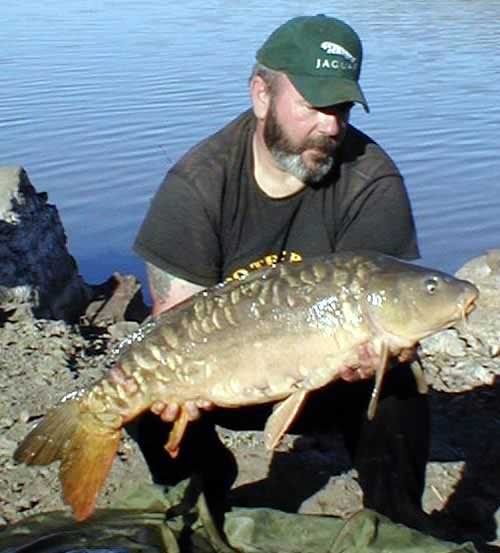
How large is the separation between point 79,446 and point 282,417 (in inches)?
24.0

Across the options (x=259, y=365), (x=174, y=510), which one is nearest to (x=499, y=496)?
(x=174, y=510)

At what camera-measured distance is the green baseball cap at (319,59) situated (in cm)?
409

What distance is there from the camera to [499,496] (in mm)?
4957

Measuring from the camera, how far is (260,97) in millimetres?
4312

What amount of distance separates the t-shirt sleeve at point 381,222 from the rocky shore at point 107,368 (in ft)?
2.95

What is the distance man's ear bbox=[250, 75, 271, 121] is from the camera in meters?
4.29

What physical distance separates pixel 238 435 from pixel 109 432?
58.9 inches

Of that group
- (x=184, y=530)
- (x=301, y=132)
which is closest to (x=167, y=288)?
(x=301, y=132)

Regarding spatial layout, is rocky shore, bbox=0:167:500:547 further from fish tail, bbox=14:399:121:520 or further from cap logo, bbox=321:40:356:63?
cap logo, bbox=321:40:356:63

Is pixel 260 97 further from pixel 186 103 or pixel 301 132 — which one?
pixel 186 103

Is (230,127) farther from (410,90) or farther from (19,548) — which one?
(410,90)

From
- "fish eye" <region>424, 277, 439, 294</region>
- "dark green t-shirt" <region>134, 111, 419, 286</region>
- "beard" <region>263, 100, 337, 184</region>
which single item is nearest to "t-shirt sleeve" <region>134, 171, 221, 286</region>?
"dark green t-shirt" <region>134, 111, 419, 286</region>

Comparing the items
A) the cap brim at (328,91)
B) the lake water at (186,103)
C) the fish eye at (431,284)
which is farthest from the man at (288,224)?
the lake water at (186,103)

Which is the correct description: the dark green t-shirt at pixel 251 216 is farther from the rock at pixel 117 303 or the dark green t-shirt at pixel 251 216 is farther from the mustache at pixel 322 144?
the rock at pixel 117 303
